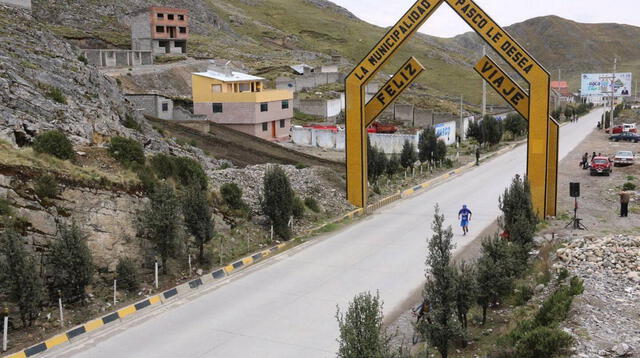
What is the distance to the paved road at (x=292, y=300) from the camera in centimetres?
1404

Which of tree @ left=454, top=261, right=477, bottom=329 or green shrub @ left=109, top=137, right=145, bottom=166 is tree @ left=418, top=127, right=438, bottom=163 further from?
tree @ left=454, top=261, right=477, bottom=329

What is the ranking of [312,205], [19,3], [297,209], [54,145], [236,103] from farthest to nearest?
[236,103], [19,3], [312,205], [297,209], [54,145]

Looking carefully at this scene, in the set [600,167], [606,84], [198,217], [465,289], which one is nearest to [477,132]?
[600,167]

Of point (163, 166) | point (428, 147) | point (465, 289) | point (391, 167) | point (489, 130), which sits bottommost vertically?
point (465, 289)

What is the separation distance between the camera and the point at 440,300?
12641 millimetres

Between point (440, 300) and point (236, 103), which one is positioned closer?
point (440, 300)

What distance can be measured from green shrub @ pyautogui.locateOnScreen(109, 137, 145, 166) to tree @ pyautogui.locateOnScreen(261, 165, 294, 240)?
4.98 m

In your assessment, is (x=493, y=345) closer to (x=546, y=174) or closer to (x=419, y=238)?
(x=419, y=238)

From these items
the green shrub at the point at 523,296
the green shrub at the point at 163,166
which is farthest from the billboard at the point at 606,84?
the green shrub at the point at 523,296

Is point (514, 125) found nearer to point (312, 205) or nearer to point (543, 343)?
point (312, 205)

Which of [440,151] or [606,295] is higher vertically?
[440,151]

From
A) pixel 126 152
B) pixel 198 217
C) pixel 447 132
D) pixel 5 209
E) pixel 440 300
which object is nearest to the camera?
pixel 440 300

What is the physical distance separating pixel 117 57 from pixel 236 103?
36897 mm

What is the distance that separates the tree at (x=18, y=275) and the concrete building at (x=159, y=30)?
8702 cm
